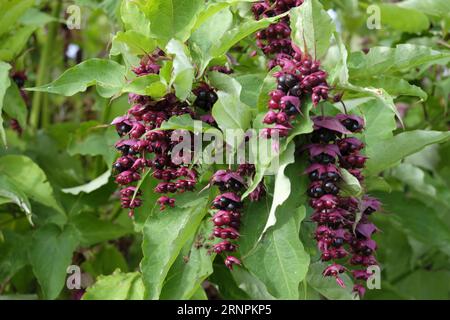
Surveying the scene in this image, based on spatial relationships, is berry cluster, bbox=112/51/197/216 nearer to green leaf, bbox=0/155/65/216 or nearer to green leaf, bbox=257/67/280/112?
green leaf, bbox=257/67/280/112

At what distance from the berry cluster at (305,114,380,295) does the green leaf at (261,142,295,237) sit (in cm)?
4

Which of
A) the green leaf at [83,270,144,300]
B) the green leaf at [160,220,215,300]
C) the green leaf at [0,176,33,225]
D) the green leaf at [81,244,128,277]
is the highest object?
the green leaf at [0,176,33,225]

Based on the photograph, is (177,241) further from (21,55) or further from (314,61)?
(21,55)

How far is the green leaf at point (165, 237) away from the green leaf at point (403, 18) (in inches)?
29.6

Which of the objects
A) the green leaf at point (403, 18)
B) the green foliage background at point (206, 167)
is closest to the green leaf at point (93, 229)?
the green foliage background at point (206, 167)

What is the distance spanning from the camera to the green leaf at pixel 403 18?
1.67 m

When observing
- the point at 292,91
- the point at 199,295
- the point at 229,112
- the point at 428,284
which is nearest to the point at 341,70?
the point at 292,91

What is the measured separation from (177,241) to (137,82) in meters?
0.26

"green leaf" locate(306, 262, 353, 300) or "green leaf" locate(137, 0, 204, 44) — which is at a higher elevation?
"green leaf" locate(137, 0, 204, 44)

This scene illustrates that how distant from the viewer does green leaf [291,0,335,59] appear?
1.08 meters

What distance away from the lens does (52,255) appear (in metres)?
1.57

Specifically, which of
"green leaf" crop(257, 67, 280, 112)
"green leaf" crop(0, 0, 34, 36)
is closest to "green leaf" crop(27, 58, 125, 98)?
"green leaf" crop(257, 67, 280, 112)

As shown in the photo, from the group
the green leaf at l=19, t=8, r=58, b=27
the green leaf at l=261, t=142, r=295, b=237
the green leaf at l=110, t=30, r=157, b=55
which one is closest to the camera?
the green leaf at l=261, t=142, r=295, b=237

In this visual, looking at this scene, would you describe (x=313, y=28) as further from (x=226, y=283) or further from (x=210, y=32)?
(x=226, y=283)
